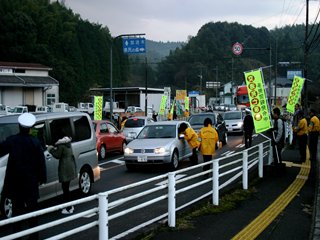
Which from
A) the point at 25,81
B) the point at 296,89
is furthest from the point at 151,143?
the point at 25,81

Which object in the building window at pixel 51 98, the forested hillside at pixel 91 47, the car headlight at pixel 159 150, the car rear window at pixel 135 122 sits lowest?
the car headlight at pixel 159 150

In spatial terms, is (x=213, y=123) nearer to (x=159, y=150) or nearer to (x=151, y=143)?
(x=151, y=143)

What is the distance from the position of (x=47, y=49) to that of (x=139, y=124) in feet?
166

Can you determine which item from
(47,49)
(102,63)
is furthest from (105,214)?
(102,63)

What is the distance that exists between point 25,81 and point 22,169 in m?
43.5

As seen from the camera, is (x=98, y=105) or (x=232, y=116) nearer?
(x=98, y=105)

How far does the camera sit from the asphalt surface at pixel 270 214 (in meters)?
6.67

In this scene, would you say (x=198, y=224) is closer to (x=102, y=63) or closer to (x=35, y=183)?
(x=35, y=183)

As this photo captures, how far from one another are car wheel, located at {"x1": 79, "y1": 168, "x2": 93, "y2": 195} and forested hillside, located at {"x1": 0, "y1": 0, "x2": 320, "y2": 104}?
29.9 metres

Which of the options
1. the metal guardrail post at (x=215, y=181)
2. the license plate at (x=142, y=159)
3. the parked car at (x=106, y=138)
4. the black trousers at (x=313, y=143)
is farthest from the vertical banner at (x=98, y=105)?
the metal guardrail post at (x=215, y=181)

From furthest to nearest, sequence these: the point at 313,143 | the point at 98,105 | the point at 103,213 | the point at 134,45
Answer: the point at 134,45 < the point at 98,105 < the point at 313,143 < the point at 103,213

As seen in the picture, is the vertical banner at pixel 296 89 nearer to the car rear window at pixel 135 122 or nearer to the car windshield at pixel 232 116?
the car windshield at pixel 232 116

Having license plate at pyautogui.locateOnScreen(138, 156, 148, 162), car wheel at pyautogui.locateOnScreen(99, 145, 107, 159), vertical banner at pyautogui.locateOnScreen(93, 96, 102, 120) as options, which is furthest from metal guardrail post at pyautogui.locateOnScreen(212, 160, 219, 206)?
vertical banner at pyautogui.locateOnScreen(93, 96, 102, 120)

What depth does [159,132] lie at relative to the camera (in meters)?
14.8
